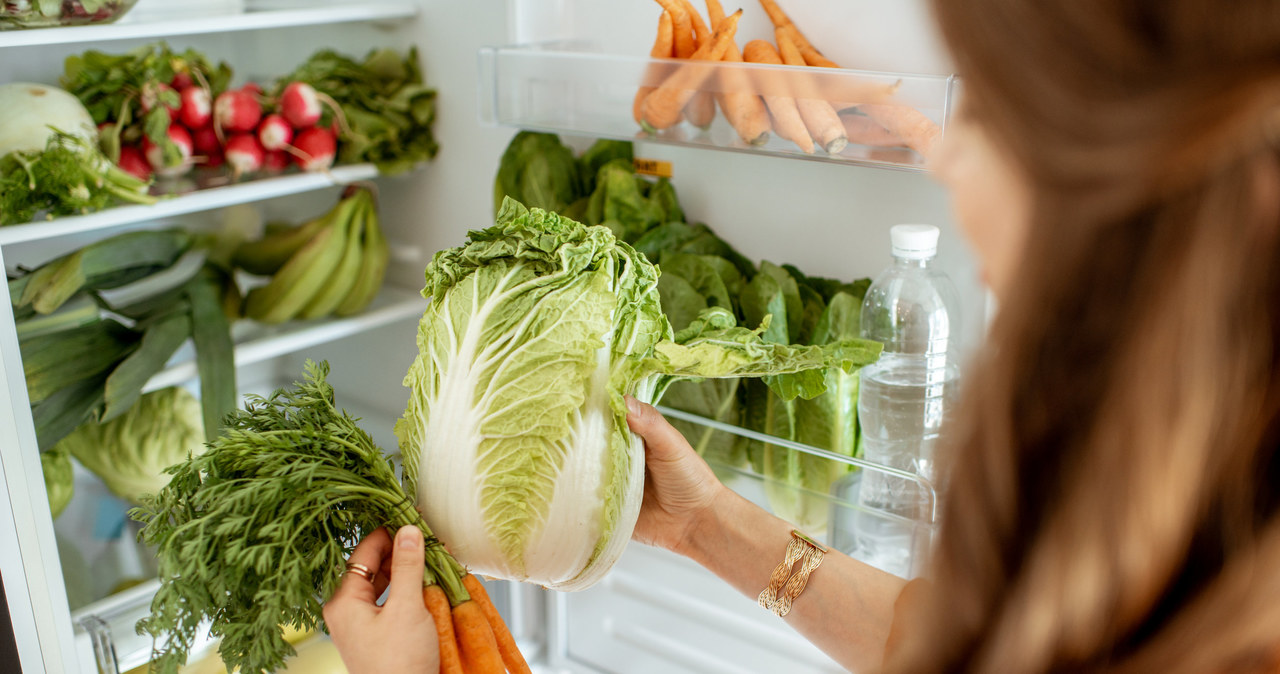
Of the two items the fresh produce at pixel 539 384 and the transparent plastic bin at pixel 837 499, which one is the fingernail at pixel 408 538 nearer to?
the fresh produce at pixel 539 384

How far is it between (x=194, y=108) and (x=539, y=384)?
1006mm

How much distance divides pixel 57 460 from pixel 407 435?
84 centimetres

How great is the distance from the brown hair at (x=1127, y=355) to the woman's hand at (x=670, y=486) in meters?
0.50

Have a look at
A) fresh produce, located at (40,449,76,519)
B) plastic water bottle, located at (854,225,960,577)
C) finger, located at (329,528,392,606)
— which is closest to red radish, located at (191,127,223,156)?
fresh produce, located at (40,449,76,519)

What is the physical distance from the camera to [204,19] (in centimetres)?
143

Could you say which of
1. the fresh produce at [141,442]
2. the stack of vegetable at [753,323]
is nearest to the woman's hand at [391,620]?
the stack of vegetable at [753,323]

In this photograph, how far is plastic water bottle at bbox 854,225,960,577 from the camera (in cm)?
119

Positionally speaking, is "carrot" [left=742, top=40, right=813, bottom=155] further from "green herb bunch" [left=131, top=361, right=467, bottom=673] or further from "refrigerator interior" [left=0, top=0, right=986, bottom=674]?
"green herb bunch" [left=131, top=361, right=467, bottom=673]

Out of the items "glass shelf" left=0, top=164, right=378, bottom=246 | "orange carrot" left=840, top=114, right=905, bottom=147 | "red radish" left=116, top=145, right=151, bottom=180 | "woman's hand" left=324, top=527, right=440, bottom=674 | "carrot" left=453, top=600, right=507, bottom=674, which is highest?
"orange carrot" left=840, top=114, right=905, bottom=147

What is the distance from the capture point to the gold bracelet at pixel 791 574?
3.31 ft

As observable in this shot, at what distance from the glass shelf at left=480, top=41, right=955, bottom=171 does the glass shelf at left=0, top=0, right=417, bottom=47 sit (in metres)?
0.36

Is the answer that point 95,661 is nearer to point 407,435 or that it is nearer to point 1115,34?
point 407,435

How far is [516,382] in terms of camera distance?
2.75 ft

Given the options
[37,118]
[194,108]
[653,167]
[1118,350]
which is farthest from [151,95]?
[1118,350]
